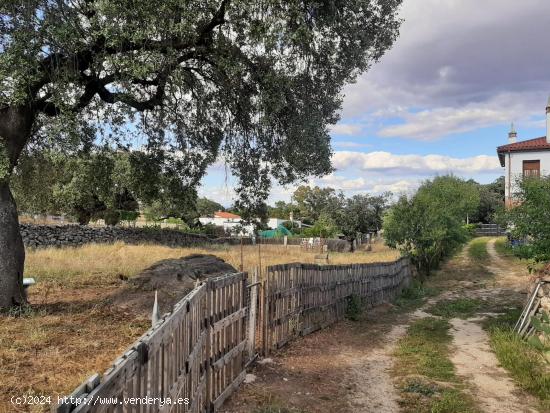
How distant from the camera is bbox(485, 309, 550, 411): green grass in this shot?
6.87 metres

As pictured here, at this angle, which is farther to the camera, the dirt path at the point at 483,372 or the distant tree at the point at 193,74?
the distant tree at the point at 193,74

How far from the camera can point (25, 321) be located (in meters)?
8.39

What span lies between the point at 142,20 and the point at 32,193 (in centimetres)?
761

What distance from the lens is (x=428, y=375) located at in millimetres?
7566

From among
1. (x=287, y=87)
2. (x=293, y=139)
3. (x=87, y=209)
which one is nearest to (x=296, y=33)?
(x=287, y=87)

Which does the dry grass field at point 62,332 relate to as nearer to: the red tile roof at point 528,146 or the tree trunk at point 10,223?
the tree trunk at point 10,223

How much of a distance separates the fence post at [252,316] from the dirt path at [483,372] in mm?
3224

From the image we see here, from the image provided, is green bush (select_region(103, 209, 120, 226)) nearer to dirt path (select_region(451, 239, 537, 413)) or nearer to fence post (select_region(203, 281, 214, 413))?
dirt path (select_region(451, 239, 537, 413))

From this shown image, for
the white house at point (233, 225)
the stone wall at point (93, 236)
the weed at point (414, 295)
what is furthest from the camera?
the stone wall at point (93, 236)

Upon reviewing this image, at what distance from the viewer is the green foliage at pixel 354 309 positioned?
1260 cm

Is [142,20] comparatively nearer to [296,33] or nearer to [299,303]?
[296,33]

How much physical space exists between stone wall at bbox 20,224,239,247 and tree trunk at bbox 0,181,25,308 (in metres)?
14.1

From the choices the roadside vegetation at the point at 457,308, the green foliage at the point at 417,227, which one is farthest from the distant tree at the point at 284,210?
the roadside vegetation at the point at 457,308

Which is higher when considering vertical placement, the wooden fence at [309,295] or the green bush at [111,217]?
the green bush at [111,217]
